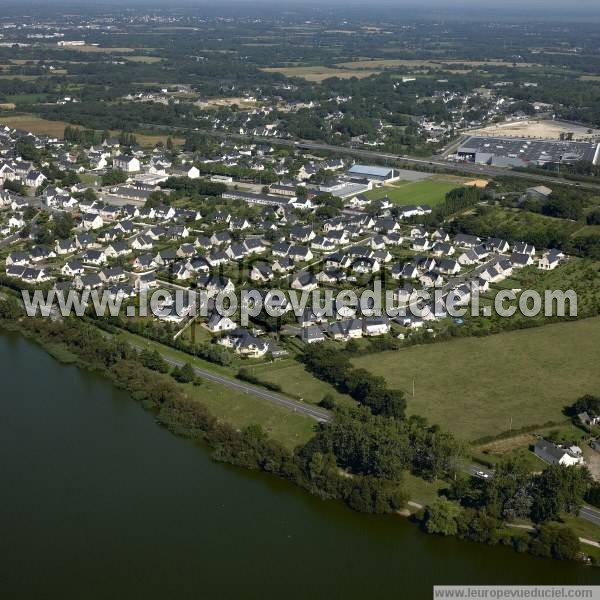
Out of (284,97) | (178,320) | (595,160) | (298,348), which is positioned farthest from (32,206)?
(284,97)

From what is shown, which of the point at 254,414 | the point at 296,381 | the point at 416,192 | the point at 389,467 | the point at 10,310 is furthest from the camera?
the point at 416,192

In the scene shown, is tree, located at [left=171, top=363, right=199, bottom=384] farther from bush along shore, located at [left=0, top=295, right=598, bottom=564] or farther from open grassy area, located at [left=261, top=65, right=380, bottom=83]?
open grassy area, located at [left=261, top=65, right=380, bottom=83]

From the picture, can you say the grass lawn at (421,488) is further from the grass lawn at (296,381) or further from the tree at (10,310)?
the tree at (10,310)

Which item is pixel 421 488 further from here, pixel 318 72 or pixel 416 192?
pixel 318 72

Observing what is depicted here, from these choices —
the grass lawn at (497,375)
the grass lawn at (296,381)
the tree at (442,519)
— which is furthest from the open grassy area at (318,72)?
the tree at (442,519)

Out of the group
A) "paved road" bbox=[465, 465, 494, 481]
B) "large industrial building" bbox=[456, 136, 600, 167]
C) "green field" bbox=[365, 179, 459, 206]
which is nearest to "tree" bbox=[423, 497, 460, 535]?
"paved road" bbox=[465, 465, 494, 481]

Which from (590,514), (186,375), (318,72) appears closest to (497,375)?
(590,514)
